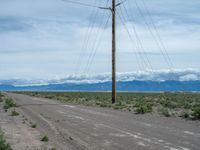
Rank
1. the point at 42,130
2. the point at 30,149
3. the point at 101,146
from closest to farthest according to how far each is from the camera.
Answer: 1. the point at 30,149
2. the point at 101,146
3. the point at 42,130

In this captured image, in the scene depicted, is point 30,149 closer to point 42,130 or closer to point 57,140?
point 57,140

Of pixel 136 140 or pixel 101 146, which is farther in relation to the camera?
pixel 136 140

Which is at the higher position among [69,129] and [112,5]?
[112,5]

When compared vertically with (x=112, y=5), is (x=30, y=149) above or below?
below

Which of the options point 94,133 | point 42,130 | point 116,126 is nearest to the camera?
point 94,133

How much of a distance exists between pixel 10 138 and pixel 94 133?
343 cm

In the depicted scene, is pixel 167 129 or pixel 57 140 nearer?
pixel 57 140

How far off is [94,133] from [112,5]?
21375mm

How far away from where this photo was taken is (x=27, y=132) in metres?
14.2

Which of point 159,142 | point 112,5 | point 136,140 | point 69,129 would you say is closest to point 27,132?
point 69,129

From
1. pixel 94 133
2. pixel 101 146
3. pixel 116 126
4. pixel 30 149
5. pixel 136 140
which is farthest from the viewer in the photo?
pixel 116 126

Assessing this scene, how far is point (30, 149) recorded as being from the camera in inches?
412

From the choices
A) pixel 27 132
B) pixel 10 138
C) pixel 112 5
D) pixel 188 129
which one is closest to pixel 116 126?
pixel 188 129

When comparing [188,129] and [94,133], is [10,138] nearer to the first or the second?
[94,133]
